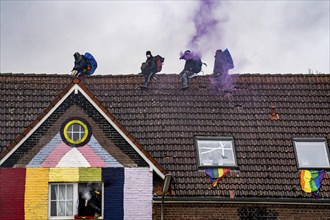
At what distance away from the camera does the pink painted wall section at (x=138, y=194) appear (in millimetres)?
17516

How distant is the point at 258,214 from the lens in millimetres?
17781

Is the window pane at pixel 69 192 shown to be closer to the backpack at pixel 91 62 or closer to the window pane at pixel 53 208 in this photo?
the window pane at pixel 53 208

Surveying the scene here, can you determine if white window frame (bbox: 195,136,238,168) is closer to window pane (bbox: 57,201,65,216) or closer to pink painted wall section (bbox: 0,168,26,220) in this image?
window pane (bbox: 57,201,65,216)

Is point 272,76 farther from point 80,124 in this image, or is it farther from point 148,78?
point 80,124

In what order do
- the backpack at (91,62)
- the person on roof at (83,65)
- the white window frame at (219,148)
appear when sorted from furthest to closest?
the backpack at (91,62) → the person on roof at (83,65) → the white window frame at (219,148)

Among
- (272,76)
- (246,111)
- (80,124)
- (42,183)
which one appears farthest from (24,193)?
(272,76)

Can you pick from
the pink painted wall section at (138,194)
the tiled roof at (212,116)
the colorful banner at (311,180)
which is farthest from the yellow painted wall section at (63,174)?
the colorful banner at (311,180)

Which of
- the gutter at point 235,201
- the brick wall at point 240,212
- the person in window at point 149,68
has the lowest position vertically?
the brick wall at point 240,212

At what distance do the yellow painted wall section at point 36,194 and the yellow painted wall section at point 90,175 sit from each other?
0.98 meters

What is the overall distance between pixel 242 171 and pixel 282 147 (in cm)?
165

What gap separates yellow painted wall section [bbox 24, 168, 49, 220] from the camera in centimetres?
1711

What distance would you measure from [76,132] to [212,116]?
464 centimetres

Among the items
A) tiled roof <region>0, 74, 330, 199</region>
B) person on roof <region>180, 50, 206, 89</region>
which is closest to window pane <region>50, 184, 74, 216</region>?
tiled roof <region>0, 74, 330, 199</region>

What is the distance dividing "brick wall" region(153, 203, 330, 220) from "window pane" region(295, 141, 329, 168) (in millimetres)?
1546
